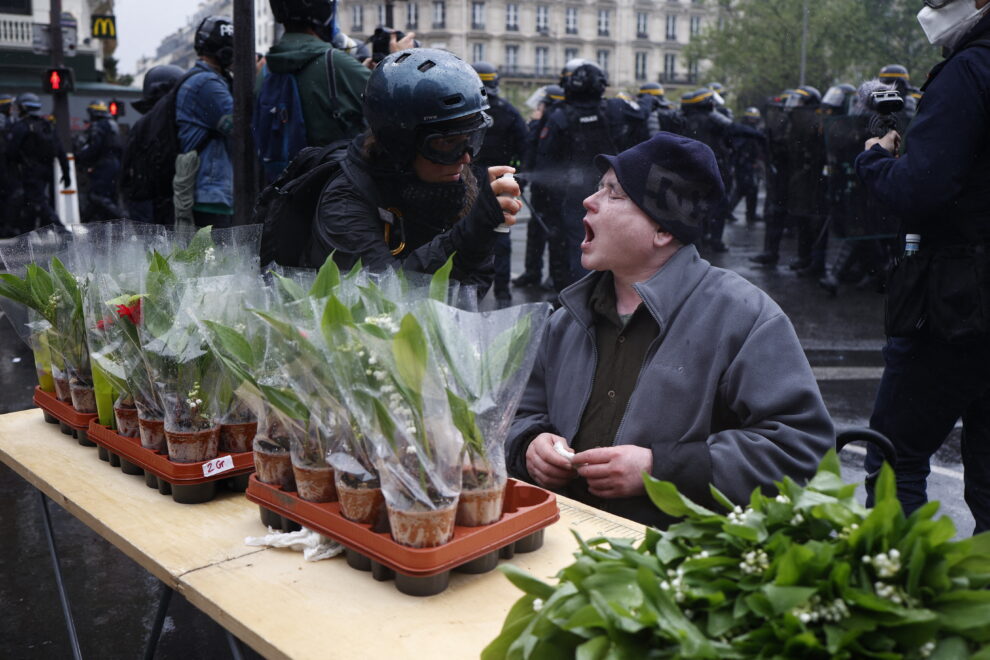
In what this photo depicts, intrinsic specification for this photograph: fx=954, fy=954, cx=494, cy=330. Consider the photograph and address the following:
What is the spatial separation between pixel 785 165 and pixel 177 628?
35.6 feet

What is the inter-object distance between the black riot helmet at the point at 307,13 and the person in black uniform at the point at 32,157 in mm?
11461

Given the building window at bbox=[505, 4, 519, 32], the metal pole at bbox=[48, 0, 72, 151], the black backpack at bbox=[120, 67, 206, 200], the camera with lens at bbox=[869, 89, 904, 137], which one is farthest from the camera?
the building window at bbox=[505, 4, 519, 32]

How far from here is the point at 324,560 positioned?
1.88 meters

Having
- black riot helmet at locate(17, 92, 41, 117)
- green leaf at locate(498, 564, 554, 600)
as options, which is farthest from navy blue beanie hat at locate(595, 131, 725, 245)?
black riot helmet at locate(17, 92, 41, 117)

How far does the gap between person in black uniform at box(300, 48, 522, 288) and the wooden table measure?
972mm

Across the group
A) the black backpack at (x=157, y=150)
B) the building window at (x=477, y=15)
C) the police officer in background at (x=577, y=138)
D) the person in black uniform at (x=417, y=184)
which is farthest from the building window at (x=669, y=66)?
the person in black uniform at (x=417, y=184)

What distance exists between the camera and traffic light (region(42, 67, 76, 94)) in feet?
53.7

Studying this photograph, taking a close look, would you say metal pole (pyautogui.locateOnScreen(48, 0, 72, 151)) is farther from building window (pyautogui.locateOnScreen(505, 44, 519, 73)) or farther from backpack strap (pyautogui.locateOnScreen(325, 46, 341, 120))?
building window (pyautogui.locateOnScreen(505, 44, 519, 73))

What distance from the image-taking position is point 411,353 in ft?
5.26

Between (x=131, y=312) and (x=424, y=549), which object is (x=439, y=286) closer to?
(x=424, y=549)

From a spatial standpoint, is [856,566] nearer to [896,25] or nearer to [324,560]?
[324,560]

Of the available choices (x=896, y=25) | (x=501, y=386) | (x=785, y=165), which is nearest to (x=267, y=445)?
(x=501, y=386)

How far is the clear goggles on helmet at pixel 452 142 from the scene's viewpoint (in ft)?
9.62

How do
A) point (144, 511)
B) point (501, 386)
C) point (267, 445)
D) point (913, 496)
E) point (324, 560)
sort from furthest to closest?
point (913, 496)
point (144, 511)
point (267, 445)
point (324, 560)
point (501, 386)
